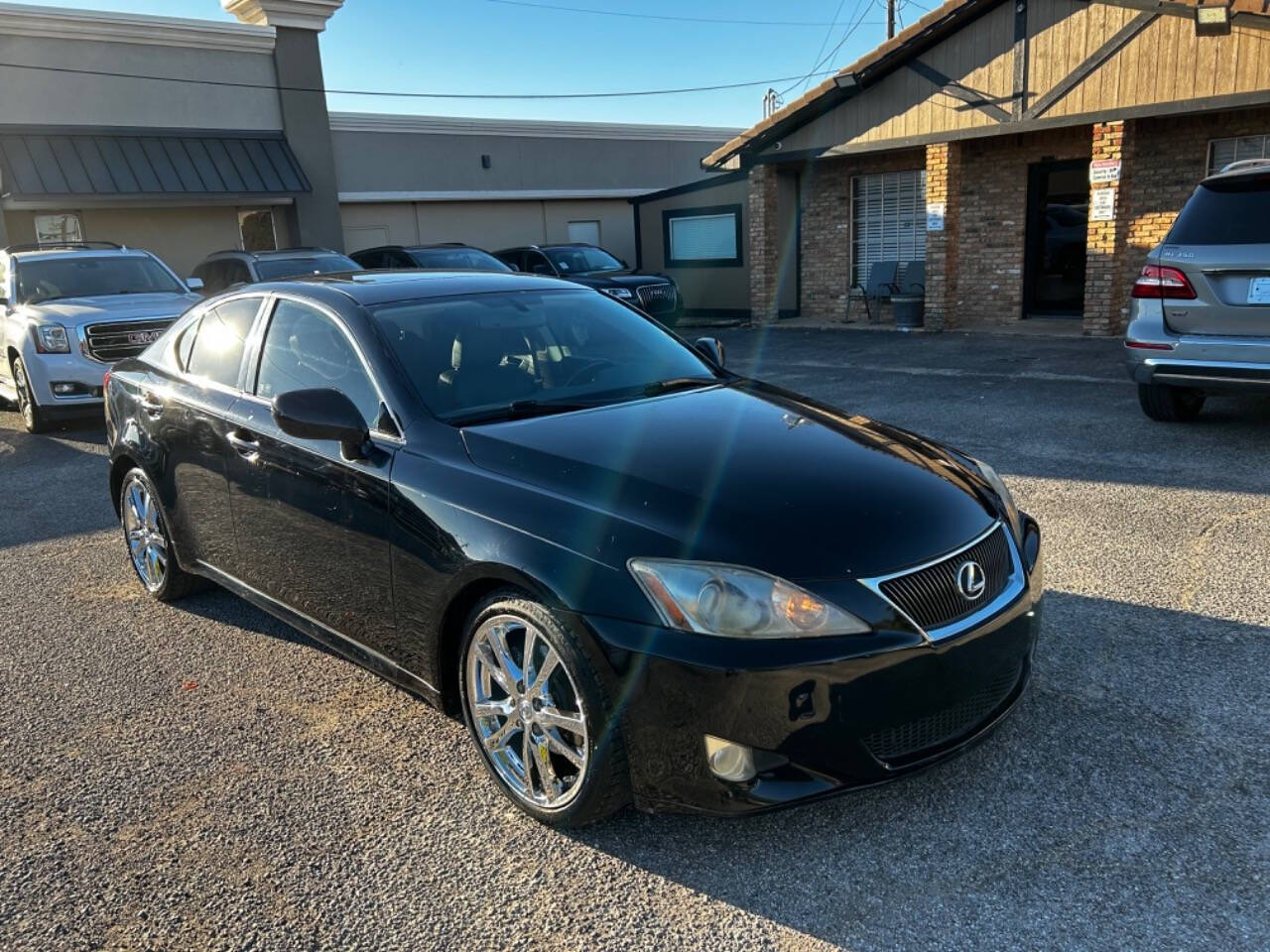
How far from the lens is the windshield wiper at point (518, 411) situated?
3.53 metres

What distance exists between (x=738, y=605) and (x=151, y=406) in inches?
136

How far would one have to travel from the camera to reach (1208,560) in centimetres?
491

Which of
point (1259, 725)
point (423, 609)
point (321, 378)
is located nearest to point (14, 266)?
point (321, 378)

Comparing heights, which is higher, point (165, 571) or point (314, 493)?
point (314, 493)

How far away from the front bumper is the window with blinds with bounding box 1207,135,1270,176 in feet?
40.8

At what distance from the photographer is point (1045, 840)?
285 cm

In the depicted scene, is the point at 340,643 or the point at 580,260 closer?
the point at 340,643

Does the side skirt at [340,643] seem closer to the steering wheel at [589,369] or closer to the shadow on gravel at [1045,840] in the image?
the shadow on gravel at [1045,840]

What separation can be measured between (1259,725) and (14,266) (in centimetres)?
1179

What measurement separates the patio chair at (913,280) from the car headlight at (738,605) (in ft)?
46.7

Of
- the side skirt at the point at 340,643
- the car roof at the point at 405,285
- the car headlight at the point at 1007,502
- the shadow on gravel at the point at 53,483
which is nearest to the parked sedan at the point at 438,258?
the shadow on gravel at the point at 53,483

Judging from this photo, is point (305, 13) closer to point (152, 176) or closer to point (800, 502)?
point (152, 176)

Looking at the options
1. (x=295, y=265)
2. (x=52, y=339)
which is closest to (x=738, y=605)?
(x=52, y=339)

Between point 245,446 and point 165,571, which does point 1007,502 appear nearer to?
point 245,446
